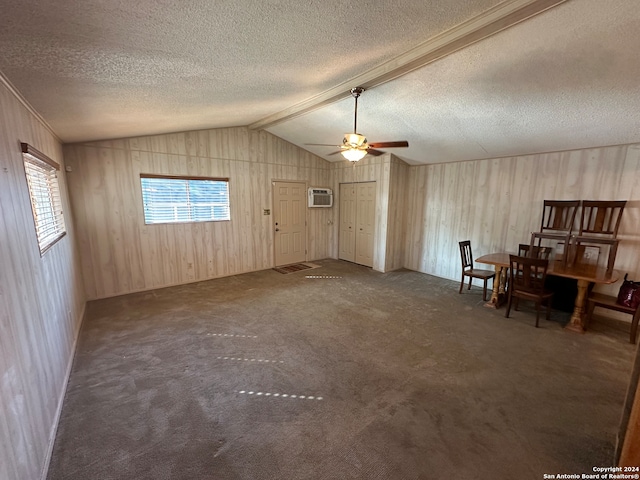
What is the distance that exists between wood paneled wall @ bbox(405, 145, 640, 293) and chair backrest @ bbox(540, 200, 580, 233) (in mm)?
209

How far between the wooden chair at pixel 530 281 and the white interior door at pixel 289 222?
4172 millimetres

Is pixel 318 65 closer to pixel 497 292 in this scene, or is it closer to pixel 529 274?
pixel 529 274

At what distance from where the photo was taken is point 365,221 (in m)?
6.15

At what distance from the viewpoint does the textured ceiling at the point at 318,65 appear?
139 cm

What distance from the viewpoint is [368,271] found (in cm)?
582

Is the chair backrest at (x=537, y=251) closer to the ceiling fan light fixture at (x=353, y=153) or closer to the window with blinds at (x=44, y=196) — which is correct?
the ceiling fan light fixture at (x=353, y=153)

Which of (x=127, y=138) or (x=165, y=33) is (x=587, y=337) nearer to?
(x=165, y=33)

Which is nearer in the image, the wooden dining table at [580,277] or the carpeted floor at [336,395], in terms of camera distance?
the carpeted floor at [336,395]

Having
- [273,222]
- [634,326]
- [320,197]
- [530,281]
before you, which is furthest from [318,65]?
[634,326]

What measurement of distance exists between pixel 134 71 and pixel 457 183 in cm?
502

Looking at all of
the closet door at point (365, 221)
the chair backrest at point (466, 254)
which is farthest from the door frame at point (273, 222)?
the chair backrest at point (466, 254)

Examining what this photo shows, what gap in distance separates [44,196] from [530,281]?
5.52 meters

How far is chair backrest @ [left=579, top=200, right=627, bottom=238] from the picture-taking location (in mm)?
3482

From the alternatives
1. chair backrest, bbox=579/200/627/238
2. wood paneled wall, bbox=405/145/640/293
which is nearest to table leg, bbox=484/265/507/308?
wood paneled wall, bbox=405/145/640/293
